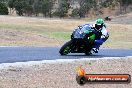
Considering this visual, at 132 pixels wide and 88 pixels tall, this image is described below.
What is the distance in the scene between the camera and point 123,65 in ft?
56.8

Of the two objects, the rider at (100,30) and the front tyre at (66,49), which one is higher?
the rider at (100,30)

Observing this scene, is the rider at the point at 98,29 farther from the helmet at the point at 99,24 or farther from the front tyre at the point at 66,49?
the front tyre at the point at 66,49

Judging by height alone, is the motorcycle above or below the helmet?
below

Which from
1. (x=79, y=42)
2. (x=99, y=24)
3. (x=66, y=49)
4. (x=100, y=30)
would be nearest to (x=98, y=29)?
(x=100, y=30)

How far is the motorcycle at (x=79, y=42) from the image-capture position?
1977 cm

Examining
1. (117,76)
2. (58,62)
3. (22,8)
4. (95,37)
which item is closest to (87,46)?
(95,37)

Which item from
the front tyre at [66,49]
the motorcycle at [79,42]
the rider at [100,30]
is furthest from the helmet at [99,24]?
the front tyre at [66,49]

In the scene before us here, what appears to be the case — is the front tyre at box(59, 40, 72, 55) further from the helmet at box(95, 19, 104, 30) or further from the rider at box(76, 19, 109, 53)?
the helmet at box(95, 19, 104, 30)

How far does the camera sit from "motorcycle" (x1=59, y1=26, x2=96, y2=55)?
1977cm

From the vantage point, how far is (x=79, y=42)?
19891 mm

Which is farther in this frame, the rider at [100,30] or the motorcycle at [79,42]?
the rider at [100,30]

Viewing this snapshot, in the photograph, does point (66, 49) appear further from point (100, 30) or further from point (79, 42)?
point (100, 30)

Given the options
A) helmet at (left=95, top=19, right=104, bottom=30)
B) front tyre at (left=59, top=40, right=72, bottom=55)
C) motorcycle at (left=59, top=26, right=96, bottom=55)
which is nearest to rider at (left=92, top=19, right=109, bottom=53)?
helmet at (left=95, top=19, right=104, bottom=30)

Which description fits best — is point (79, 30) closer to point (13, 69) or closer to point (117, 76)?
point (13, 69)
